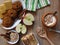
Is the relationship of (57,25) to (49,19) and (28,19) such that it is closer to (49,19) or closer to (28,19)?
(49,19)

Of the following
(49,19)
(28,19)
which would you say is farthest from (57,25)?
(28,19)

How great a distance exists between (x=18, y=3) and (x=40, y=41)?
25cm

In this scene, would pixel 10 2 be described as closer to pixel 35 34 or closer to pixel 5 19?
pixel 5 19

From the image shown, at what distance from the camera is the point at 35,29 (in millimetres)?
971

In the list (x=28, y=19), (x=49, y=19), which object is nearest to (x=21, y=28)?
(x=28, y=19)

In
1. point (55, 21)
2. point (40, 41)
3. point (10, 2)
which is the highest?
point (10, 2)

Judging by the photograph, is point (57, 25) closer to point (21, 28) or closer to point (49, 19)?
point (49, 19)

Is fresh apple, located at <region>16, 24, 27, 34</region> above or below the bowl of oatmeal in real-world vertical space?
below

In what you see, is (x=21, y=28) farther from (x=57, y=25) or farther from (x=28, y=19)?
(x=57, y=25)

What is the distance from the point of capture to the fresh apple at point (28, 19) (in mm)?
965

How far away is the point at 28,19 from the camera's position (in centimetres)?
97

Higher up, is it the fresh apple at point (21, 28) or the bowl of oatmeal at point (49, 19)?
the bowl of oatmeal at point (49, 19)

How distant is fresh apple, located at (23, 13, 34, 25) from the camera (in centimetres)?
96

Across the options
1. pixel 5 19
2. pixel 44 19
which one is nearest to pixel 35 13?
pixel 44 19
